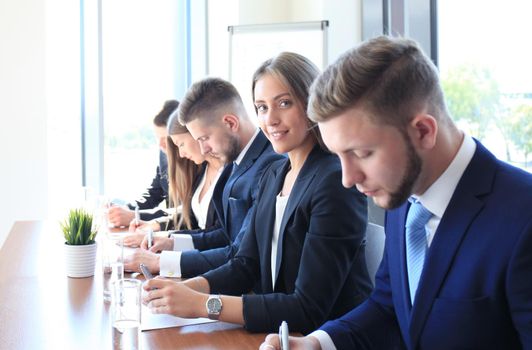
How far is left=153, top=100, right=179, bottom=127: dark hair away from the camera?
135 inches

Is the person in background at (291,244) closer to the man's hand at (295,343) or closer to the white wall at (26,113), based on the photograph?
the man's hand at (295,343)

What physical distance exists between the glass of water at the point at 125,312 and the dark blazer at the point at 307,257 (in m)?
0.27

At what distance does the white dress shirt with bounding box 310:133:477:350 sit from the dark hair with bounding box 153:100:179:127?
2502 mm

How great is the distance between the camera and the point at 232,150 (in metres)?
2.38

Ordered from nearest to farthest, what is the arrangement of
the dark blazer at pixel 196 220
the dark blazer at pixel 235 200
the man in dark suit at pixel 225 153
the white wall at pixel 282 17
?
the dark blazer at pixel 235 200 → the man in dark suit at pixel 225 153 → the dark blazer at pixel 196 220 → the white wall at pixel 282 17

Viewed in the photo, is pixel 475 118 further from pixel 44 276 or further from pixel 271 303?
pixel 44 276

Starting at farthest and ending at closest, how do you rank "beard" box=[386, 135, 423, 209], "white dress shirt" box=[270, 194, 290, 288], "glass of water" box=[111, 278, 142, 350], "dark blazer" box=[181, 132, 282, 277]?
"dark blazer" box=[181, 132, 282, 277]
"white dress shirt" box=[270, 194, 290, 288]
"glass of water" box=[111, 278, 142, 350]
"beard" box=[386, 135, 423, 209]

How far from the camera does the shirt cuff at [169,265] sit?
1826 millimetres

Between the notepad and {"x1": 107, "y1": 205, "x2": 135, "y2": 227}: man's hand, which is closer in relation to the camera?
the notepad

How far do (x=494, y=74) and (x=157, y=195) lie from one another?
228 cm

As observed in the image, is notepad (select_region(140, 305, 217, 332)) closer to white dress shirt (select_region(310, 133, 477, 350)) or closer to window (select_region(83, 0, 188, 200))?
white dress shirt (select_region(310, 133, 477, 350))

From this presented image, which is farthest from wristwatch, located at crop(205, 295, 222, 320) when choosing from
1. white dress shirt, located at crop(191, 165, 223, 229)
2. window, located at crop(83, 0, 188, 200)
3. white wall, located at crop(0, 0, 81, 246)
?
window, located at crop(83, 0, 188, 200)

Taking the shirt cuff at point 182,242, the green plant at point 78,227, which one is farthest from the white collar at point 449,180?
the shirt cuff at point 182,242

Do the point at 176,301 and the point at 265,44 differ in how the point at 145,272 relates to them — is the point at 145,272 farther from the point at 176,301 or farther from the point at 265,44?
the point at 265,44
